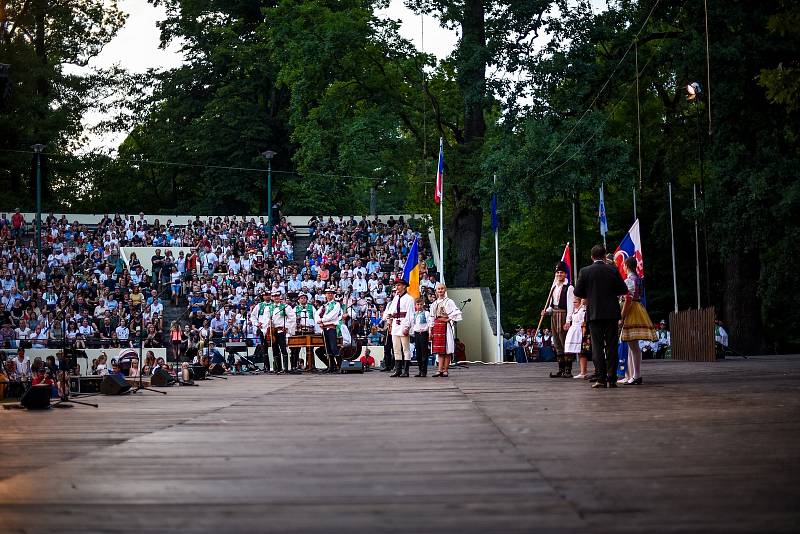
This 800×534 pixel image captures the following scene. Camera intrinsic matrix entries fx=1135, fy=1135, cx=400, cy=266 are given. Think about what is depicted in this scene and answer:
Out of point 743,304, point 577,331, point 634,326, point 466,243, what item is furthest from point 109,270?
point 634,326

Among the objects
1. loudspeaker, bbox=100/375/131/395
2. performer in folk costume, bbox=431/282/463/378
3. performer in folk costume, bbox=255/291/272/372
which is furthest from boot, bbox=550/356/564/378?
performer in folk costume, bbox=255/291/272/372

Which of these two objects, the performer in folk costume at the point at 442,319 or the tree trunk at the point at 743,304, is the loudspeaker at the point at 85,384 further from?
the tree trunk at the point at 743,304

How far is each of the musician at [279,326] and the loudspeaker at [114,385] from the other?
12.5m

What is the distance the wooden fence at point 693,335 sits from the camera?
98.1ft

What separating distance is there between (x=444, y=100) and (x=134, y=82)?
1050 inches

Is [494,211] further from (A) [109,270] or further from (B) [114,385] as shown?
(B) [114,385]

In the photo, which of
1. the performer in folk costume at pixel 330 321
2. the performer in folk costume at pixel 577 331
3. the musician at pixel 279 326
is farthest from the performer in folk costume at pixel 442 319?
the musician at pixel 279 326

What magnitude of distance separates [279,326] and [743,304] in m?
17.6

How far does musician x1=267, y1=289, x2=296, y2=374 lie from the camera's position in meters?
31.3

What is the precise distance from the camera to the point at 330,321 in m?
30.3

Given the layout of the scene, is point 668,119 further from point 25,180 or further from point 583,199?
point 25,180

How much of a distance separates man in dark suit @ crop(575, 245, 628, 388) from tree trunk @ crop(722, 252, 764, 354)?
947 inches

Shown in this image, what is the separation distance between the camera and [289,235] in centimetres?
4672

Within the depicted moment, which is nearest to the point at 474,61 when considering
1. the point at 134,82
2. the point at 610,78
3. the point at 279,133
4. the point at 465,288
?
the point at 610,78
